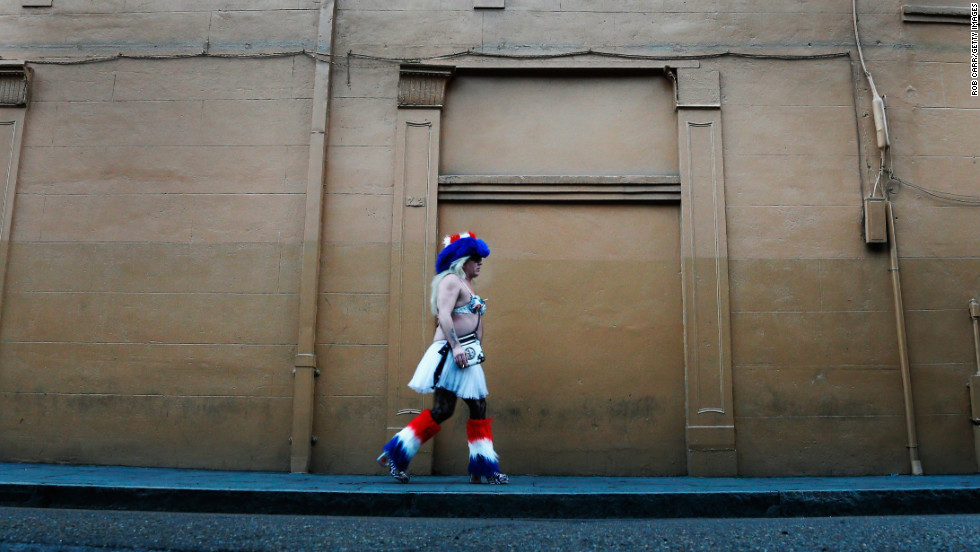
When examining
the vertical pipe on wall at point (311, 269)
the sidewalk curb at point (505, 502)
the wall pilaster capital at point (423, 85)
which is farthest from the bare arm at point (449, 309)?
the wall pilaster capital at point (423, 85)

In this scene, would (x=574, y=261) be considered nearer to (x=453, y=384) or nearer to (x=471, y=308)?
(x=471, y=308)

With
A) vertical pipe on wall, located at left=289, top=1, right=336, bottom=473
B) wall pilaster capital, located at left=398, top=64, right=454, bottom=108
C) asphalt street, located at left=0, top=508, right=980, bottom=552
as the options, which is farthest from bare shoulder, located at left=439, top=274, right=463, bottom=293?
wall pilaster capital, located at left=398, top=64, right=454, bottom=108

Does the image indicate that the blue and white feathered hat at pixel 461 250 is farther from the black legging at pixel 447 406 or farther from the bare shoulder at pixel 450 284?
the black legging at pixel 447 406

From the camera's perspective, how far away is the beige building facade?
705cm

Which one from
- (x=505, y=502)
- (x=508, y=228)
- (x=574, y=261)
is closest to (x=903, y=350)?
(x=574, y=261)

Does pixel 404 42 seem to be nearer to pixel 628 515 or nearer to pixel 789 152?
pixel 789 152

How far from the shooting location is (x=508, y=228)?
24.4 feet

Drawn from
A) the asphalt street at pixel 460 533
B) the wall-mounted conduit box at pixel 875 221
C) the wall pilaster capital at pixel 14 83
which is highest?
the wall pilaster capital at pixel 14 83

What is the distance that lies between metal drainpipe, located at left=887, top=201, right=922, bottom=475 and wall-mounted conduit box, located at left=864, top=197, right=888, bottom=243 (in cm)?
6

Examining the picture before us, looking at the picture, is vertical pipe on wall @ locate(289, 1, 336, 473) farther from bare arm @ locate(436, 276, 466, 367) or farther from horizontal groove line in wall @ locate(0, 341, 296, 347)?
bare arm @ locate(436, 276, 466, 367)

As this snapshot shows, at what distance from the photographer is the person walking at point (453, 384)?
18.5 ft

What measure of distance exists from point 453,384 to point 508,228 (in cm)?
220

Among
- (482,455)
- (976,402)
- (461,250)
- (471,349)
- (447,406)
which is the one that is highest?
(461,250)

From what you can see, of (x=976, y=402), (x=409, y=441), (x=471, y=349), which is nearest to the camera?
(x=409, y=441)
